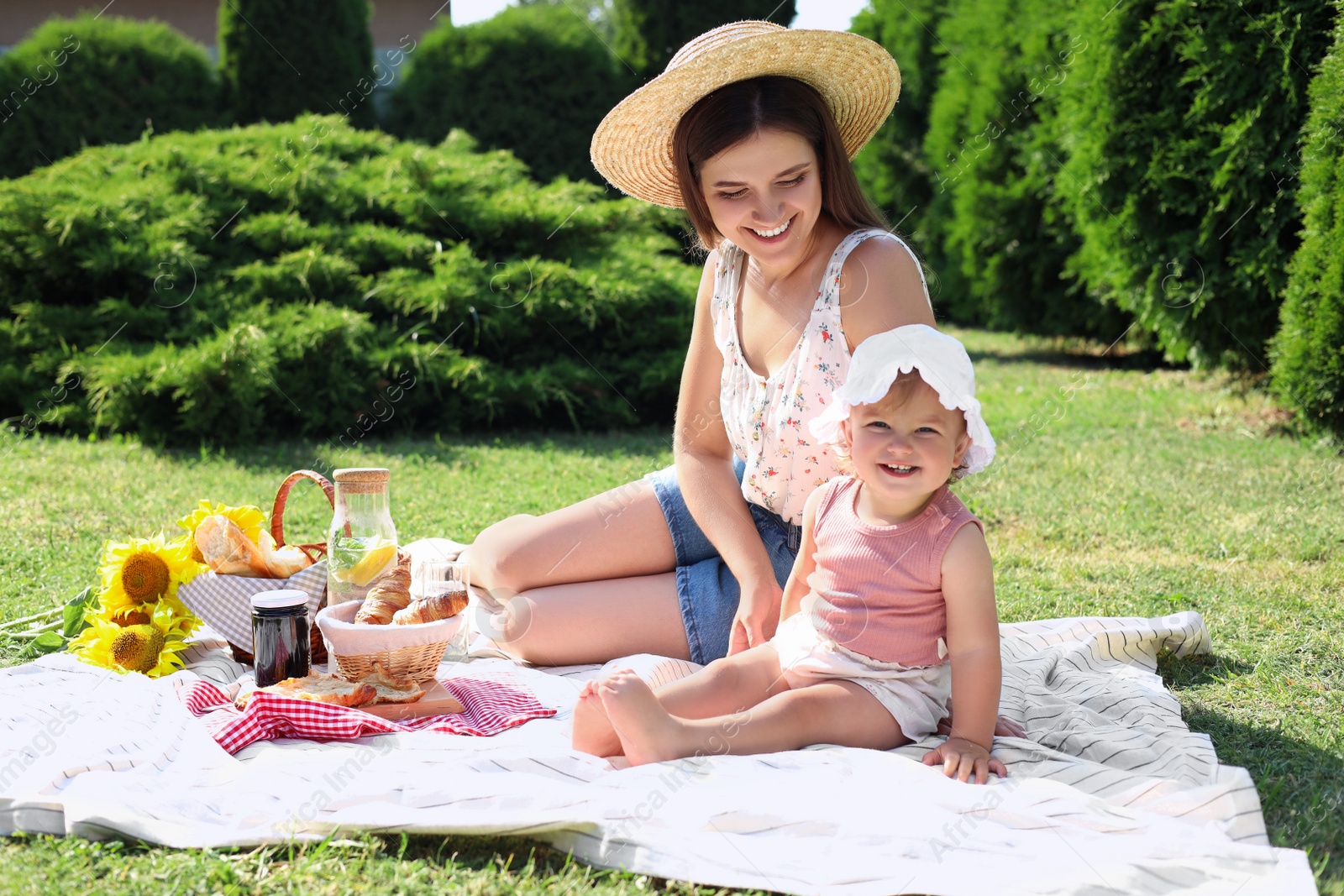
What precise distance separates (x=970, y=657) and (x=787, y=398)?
853mm

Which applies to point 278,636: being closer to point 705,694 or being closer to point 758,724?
point 705,694

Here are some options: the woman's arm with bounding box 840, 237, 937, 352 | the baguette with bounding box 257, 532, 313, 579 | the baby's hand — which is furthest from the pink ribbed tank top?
the baguette with bounding box 257, 532, 313, 579

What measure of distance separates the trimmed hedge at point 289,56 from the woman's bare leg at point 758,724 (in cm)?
968

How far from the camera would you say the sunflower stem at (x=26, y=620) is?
11.0 ft

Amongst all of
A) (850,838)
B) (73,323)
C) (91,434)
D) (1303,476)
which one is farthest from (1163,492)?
(73,323)

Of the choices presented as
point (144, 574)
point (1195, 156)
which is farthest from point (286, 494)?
point (1195, 156)

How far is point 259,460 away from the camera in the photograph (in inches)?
239

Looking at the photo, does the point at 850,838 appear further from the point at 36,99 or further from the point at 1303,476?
the point at 36,99

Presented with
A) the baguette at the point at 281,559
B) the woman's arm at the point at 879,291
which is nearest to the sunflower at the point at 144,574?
the baguette at the point at 281,559

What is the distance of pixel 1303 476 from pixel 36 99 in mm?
10983

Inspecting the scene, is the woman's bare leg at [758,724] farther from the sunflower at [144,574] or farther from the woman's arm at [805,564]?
the sunflower at [144,574]

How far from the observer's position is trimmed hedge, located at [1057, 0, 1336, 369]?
632cm

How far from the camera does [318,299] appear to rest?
24.3 feet

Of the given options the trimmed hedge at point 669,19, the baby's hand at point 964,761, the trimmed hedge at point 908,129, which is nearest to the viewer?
the baby's hand at point 964,761
